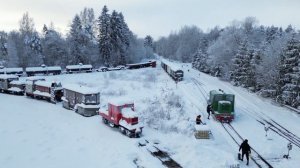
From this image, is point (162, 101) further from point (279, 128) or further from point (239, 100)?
point (279, 128)

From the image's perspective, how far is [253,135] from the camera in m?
28.5

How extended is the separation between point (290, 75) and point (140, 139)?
2308 centimetres

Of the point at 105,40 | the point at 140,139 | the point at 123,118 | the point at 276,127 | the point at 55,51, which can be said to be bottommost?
the point at 140,139

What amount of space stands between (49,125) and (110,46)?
2045 inches

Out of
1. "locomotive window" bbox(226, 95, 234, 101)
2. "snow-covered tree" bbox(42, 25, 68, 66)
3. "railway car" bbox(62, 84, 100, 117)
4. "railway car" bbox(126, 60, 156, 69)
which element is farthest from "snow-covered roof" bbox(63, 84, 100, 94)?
"snow-covered tree" bbox(42, 25, 68, 66)

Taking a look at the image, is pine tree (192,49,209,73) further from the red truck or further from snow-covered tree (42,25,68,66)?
the red truck

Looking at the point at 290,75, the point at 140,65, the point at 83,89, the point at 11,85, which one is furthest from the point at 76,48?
the point at 290,75

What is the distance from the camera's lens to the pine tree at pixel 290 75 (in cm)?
3938

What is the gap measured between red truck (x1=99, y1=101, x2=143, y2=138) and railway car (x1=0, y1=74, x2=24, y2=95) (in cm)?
2690

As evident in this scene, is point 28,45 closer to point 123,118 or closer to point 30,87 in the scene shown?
point 30,87

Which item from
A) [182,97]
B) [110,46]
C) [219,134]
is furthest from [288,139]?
[110,46]

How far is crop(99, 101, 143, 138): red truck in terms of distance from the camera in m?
27.6

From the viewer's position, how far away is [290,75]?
40.7m

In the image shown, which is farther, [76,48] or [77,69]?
[76,48]
